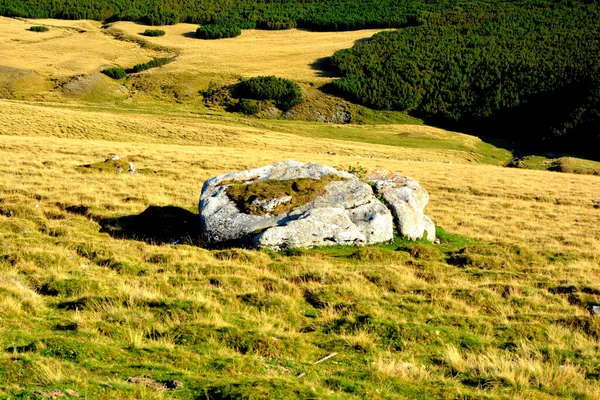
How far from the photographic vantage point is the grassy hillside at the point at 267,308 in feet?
24.5

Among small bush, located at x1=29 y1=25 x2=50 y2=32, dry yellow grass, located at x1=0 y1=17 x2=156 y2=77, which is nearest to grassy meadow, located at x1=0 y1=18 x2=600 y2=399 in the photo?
dry yellow grass, located at x1=0 y1=17 x2=156 y2=77

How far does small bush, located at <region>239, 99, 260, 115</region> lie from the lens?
374ft

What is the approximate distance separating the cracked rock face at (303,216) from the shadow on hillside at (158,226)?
4.20 ft

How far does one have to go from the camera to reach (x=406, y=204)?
20562 mm

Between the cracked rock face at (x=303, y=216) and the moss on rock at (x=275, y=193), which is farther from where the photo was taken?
the moss on rock at (x=275, y=193)

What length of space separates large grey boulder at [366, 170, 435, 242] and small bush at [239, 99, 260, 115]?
9380cm

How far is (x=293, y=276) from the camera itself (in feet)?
47.7

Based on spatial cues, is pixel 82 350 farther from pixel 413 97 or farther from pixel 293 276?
pixel 413 97

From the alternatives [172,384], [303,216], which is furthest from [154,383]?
[303,216]

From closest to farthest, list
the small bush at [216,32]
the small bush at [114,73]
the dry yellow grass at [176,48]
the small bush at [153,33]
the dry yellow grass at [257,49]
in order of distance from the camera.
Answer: the small bush at [114,73] → the dry yellow grass at [176,48] → the dry yellow grass at [257,49] → the small bush at [153,33] → the small bush at [216,32]

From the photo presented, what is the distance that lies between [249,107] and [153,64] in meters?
40.9

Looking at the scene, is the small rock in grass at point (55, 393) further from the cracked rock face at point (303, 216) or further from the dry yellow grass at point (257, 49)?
the dry yellow grass at point (257, 49)

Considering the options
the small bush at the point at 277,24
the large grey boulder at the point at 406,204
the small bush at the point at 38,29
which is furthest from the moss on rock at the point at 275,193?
the small bush at the point at 277,24

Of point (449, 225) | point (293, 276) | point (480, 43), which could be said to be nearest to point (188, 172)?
point (449, 225)
